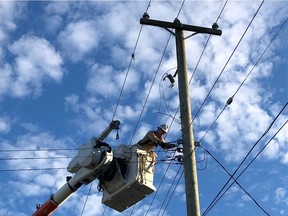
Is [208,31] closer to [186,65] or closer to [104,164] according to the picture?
[186,65]

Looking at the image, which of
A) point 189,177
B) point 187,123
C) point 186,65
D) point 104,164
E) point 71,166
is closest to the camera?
point 189,177

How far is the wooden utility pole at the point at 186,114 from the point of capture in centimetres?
846

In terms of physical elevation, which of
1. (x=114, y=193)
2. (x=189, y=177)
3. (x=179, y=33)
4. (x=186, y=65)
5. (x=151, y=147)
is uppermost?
(x=179, y=33)

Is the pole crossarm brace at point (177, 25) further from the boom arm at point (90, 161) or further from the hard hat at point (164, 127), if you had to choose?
the boom arm at point (90, 161)

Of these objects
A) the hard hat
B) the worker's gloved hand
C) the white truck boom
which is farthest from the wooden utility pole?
the white truck boom

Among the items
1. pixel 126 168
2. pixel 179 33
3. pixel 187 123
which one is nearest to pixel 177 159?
pixel 187 123

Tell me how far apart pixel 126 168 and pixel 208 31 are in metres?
3.23

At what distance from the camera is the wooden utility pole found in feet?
27.8

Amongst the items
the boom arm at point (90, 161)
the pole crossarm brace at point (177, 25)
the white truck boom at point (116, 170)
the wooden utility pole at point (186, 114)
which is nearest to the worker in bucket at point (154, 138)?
the white truck boom at point (116, 170)

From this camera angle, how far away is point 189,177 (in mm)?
8648

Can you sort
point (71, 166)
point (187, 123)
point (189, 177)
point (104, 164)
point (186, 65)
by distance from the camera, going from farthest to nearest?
1. point (71, 166)
2. point (104, 164)
3. point (186, 65)
4. point (187, 123)
5. point (189, 177)

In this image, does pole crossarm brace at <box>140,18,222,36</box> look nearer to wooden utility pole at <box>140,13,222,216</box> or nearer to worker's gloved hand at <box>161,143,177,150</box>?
wooden utility pole at <box>140,13,222,216</box>

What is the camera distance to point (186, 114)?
9.41m

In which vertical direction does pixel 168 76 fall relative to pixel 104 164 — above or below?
above
